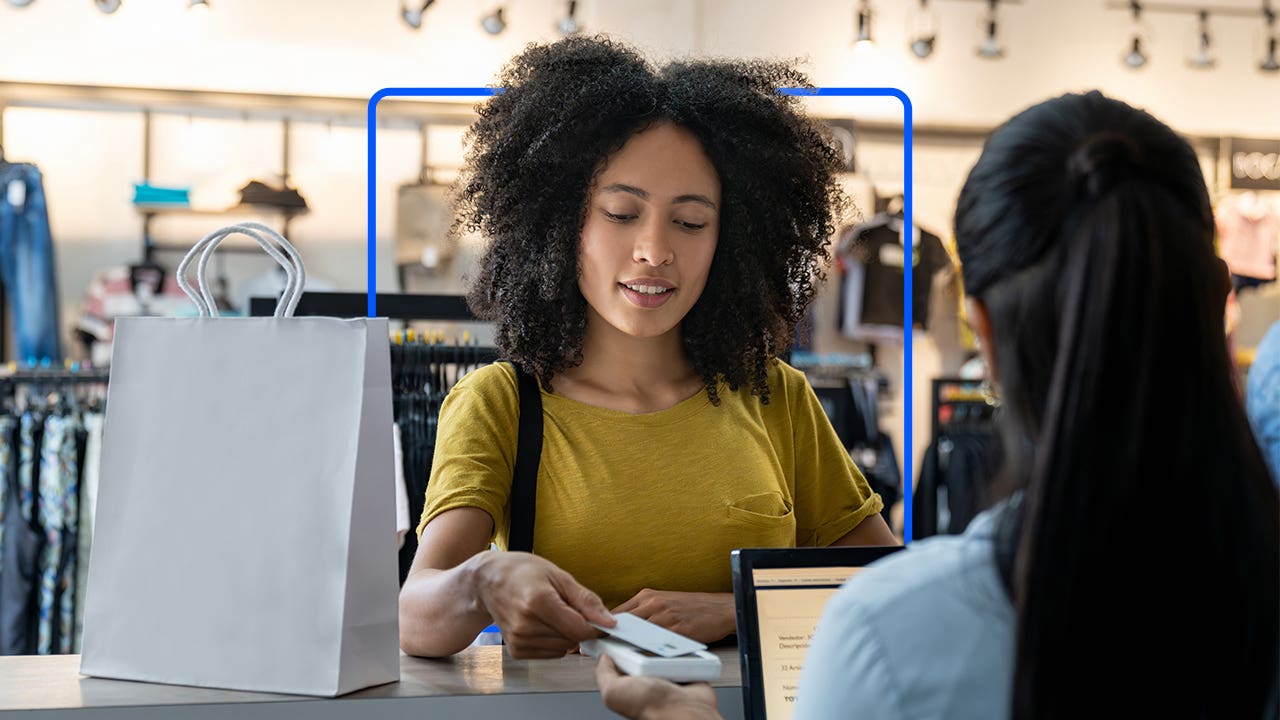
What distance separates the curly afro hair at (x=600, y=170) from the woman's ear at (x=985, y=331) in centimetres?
79

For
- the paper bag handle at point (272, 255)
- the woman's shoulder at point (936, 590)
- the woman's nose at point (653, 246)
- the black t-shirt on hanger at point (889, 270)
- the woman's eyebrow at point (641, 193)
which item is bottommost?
the woman's shoulder at point (936, 590)

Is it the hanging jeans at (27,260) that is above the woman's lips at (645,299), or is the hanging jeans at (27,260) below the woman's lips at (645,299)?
above

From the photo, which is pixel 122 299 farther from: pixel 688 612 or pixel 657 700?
pixel 657 700

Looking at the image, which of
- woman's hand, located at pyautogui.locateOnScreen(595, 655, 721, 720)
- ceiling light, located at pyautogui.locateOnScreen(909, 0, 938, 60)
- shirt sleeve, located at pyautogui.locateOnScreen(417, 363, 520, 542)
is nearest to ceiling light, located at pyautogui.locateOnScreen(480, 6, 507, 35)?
ceiling light, located at pyautogui.locateOnScreen(909, 0, 938, 60)

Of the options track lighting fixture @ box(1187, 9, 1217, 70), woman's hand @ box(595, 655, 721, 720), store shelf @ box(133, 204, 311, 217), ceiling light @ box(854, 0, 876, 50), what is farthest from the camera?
track lighting fixture @ box(1187, 9, 1217, 70)

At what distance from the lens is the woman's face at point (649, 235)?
57.8 inches

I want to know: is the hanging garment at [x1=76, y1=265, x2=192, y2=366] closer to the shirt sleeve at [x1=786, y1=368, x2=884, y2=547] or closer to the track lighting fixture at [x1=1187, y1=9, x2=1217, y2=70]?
the shirt sleeve at [x1=786, y1=368, x2=884, y2=547]

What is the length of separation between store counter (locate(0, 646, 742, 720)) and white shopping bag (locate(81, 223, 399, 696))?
0.6 inches

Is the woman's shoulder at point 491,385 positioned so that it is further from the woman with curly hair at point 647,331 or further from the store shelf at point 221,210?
the store shelf at point 221,210

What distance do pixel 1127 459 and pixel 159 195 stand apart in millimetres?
5377

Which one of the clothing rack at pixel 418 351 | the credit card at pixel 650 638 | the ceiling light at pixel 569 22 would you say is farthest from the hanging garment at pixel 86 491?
the credit card at pixel 650 638

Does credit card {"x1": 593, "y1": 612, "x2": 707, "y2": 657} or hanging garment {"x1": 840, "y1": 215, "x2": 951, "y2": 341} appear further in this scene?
hanging garment {"x1": 840, "y1": 215, "x2": 951, "y2": 341}

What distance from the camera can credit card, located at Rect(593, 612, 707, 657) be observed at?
3.35 ft

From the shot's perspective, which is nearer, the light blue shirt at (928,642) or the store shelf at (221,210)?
the light blue shirt at (928,642)
